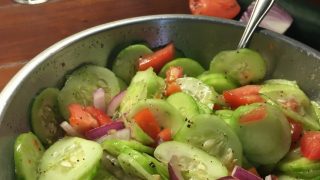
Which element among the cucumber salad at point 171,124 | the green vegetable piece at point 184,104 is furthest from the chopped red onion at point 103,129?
the green vegetable piece at point 184,104

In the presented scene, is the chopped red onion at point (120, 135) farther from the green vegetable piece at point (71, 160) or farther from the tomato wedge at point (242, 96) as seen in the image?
the tomato wedge at point (242, 96)

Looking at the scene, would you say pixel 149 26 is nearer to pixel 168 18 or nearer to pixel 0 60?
pixel 168 18

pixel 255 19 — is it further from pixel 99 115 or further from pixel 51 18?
pixel 51 18

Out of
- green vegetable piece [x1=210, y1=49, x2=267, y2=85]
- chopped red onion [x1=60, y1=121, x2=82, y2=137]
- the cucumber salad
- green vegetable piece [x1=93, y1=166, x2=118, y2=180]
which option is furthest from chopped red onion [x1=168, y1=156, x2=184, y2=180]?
green vegetable piece [x1=210, y1=49, x2=267, y2=85]

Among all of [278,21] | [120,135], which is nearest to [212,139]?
[120,135]

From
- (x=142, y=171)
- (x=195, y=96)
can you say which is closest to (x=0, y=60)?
(x=195, y=96)
